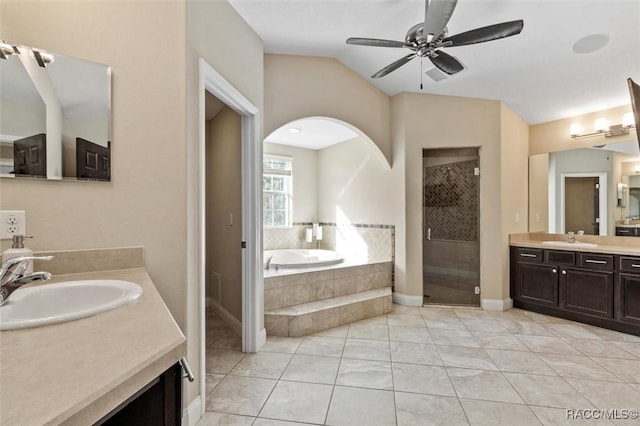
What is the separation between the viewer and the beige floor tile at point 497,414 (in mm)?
1781

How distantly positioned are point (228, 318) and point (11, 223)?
7.70 ft

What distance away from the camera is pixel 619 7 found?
2.28m

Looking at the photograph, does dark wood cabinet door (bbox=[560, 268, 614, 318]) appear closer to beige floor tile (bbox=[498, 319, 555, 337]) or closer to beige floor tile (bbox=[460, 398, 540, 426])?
beige floor tile (bbox=[498, 319, 555, 337])

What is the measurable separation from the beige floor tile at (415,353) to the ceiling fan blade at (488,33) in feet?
8.12

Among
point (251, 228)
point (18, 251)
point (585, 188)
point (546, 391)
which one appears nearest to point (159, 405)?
point (18, 251)

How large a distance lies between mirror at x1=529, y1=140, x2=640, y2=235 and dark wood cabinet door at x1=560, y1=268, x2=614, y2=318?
2.46ft

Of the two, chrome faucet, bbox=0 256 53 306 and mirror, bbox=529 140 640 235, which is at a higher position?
mirror, bbox=529 140 640 235

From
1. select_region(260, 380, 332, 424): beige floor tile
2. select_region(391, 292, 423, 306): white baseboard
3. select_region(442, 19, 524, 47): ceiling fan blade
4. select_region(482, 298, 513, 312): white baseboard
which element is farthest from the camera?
select_region(391, 292, 423, 306): white baseboard

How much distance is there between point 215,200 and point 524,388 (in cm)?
333

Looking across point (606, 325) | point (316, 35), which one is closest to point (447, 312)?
point (606, 325)

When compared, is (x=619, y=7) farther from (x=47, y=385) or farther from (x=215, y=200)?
(x=215, y=200)

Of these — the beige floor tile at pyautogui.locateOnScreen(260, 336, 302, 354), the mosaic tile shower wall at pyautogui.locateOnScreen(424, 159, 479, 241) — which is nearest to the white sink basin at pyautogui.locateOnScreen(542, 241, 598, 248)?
the mosaic tile shower wall at pyautogui.locateOnScreen(424, 159, 479, 241)

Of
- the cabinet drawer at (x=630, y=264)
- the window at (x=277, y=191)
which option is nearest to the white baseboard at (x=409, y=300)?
the cabinet drawer at (x=630, y=264)

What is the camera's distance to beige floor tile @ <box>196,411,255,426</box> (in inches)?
69.7
